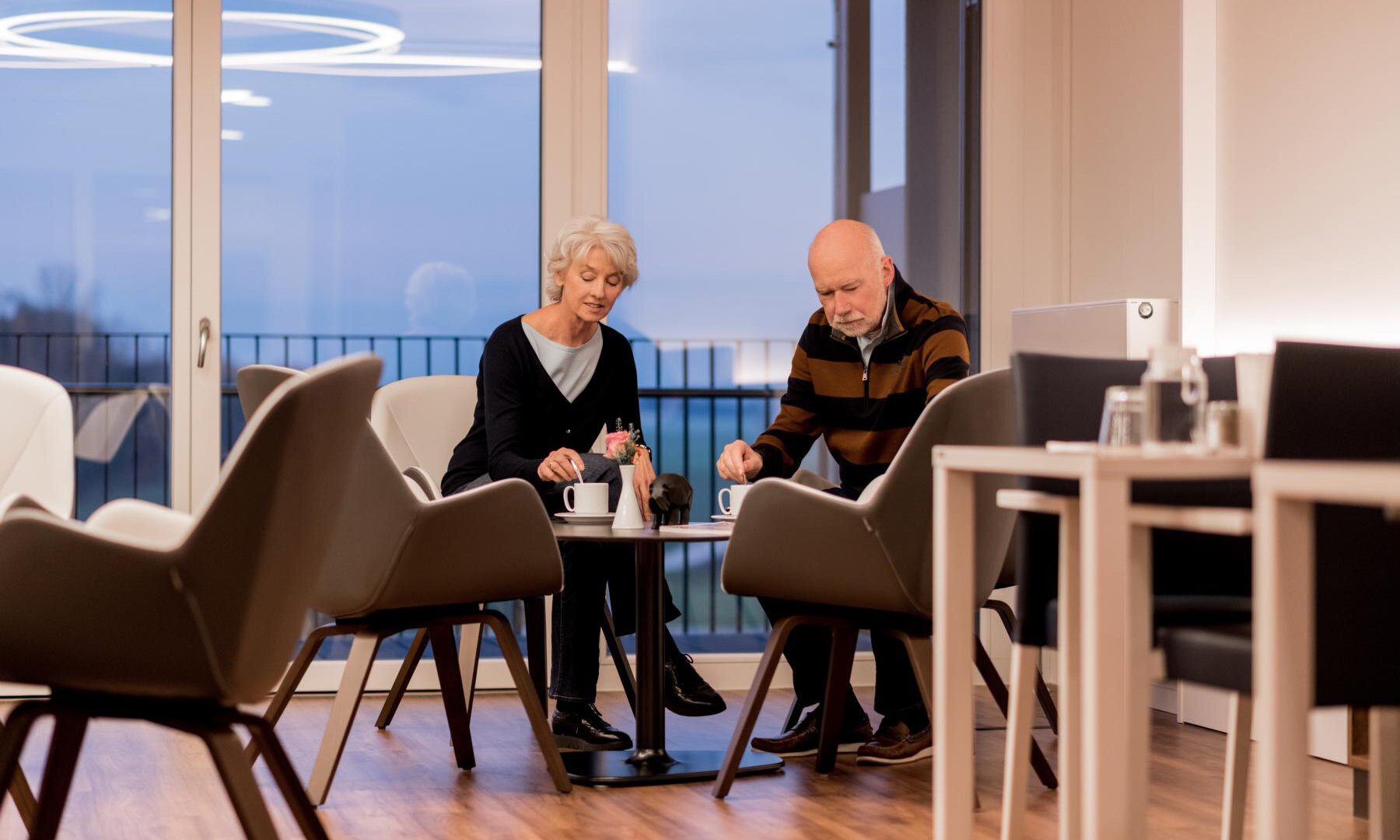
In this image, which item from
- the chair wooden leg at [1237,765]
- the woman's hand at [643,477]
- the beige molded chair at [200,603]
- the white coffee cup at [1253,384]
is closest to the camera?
the beige molded chair at [200,603]

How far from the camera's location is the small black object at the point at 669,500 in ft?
10.1

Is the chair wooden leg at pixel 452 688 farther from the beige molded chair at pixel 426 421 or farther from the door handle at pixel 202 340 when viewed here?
the door handle at pixel 202 340

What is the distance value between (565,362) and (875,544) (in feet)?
3.78

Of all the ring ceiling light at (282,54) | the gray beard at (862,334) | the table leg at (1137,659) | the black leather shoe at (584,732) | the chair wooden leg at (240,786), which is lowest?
the black leather shoe at (584,732)

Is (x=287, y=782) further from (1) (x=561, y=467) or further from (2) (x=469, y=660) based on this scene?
(2) (x=469, y=660)

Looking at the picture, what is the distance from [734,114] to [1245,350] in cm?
182

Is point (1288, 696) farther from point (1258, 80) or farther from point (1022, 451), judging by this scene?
point (1258, 80)

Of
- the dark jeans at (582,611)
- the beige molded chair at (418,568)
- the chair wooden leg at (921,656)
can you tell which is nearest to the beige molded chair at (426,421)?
the dark jeans at (582,611)

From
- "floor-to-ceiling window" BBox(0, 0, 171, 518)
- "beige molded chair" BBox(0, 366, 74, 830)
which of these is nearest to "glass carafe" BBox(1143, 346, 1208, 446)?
"beige molded chair" BBox(0, 366, 74, 830)

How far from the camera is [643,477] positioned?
3.29m

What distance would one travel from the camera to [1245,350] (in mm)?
3760

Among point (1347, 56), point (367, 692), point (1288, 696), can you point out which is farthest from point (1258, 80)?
point (367, 692)

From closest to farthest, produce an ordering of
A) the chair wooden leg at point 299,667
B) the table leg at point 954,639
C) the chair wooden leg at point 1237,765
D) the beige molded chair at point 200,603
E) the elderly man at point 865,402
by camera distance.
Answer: the beige molded chair at point 200,603, the table leg at point 954,639, the chair wooden leg at point 1237,765, the chair wooden leg at point 299,667, the elderly man at point 865,402

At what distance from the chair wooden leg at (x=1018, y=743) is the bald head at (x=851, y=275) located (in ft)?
4.22
